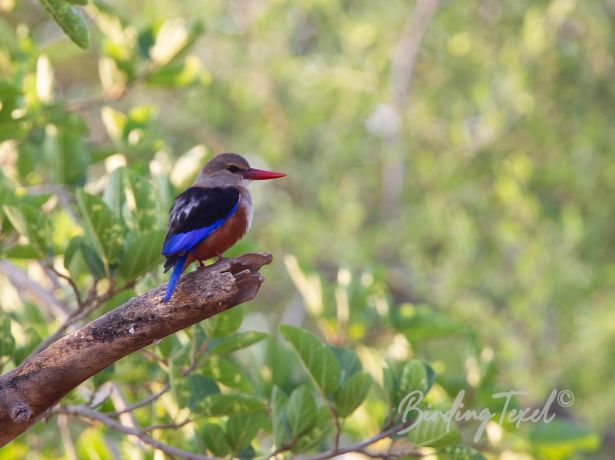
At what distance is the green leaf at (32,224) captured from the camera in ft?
11.7

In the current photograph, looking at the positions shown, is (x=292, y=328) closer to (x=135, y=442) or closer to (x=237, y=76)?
(x=135, y=442)

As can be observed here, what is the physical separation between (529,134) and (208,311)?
7595mm

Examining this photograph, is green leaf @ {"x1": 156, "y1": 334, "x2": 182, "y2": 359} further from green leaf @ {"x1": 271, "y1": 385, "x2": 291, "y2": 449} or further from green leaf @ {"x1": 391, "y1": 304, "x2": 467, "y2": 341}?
green leaf @ {"x1": 391, "y1": 304, "x2": 467, "y2": 341}

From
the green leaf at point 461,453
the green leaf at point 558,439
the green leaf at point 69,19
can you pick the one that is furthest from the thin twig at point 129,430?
the green leaf at point 558,439

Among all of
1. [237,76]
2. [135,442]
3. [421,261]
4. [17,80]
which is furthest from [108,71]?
[237,76]

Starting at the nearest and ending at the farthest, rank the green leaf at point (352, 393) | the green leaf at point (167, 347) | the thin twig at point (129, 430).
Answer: the thin twig at point (129, 430) < the green leaf at point (352, 393) < the green leaf at point (167, 347)

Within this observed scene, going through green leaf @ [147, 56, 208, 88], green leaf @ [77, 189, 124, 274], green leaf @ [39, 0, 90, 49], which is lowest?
green leaf @ [77, 189, 124, 274]

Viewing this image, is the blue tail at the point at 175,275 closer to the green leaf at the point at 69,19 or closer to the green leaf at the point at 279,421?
the green leaf at the point at 279,421

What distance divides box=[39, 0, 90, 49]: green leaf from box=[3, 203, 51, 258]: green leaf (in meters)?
0.70

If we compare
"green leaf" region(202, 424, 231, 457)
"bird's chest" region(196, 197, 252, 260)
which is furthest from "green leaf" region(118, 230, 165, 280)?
"green leaf" region(202, 424, 231, 457)

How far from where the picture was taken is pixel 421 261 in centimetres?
947

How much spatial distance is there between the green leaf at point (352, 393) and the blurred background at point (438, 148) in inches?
133

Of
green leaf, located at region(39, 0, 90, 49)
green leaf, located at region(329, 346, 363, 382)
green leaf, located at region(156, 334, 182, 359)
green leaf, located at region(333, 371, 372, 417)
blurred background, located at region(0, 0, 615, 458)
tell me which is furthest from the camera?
blurred background, located at region(0, 0, 615, 458)

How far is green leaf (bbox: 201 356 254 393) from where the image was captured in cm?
382
